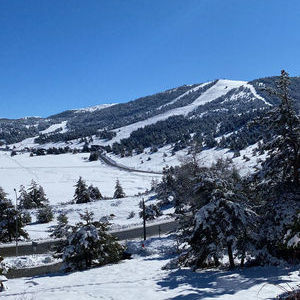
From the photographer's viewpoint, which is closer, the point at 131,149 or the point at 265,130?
the point at 265,130

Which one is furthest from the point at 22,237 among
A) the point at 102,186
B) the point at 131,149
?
the point at 131,149

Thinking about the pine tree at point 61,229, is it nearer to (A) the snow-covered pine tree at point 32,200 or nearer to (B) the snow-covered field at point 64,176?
(A) the snow-covered pine tree at point 32,200

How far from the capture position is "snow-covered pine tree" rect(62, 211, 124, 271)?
18.6 metres

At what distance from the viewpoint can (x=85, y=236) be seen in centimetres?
1839

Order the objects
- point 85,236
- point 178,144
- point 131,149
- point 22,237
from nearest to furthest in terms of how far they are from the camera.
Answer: point 85,236 < point 22,237 < point 178,144 < point 131,149

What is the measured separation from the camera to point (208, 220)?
12.6 m

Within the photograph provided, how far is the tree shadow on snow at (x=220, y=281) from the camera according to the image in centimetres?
923

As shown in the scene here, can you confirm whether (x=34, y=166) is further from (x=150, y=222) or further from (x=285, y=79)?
(x=285, y=79)

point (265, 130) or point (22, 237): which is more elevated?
point (265, 130)

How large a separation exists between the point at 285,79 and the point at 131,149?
510ft

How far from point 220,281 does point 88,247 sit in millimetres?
10367

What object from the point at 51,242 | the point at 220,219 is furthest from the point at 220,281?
the point at 51,242

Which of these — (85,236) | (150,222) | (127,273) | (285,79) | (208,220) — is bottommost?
(150,222)

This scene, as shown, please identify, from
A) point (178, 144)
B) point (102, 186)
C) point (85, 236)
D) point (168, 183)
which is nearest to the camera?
point (85, 236)
